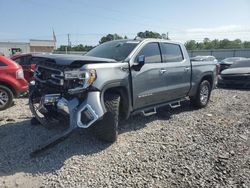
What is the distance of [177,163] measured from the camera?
412 cm

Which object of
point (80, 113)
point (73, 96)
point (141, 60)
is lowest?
point (80, 113)

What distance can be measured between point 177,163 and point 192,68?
3.47 metres

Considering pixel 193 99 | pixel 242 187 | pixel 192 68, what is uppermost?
pixel 192 68

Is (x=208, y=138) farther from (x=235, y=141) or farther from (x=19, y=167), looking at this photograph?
(x=19, y=167)

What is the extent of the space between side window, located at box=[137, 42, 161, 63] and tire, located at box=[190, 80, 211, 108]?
215 centimetres

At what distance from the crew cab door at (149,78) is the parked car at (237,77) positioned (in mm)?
7317

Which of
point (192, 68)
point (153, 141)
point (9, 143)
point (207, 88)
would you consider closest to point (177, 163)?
point (153, 141)

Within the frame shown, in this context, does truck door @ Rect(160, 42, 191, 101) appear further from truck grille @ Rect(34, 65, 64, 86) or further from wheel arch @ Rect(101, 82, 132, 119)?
truck grille @ Rect(34, 65, 64, 86)

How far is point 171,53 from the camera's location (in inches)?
252

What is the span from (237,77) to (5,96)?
949cm

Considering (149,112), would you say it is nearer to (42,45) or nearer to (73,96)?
(73,96)

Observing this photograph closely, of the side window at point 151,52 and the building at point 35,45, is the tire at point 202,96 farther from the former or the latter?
the building at point 35,45

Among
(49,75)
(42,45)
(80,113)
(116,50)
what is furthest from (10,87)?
(42,45)

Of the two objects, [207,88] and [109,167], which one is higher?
[207,88]
